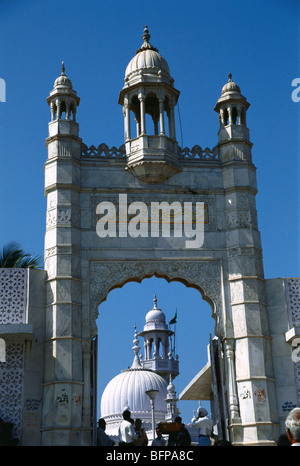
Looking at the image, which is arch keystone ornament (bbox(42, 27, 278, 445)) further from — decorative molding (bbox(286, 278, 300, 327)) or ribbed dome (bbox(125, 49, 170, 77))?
decorative molding (bbox(286, 278, 300, 327))

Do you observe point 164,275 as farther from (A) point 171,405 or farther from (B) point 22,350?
(A) point 171,405

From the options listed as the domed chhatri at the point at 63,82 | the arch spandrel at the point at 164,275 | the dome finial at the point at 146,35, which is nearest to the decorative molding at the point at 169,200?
the arch spandrel at the point at 164,275

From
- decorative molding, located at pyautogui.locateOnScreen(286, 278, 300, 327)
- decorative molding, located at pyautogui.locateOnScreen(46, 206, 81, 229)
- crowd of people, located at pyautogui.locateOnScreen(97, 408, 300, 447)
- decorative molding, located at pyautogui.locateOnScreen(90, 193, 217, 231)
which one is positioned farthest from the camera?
decorative molding, located at pyautogui.locateOnScreen(90, 193, 217, 231)

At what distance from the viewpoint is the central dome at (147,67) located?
17906 millimetres

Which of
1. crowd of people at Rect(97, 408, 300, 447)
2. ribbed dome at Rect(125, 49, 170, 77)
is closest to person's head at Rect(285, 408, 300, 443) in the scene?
crowd of people at Rect(97, 408, 300, 447)

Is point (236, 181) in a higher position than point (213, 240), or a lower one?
higher

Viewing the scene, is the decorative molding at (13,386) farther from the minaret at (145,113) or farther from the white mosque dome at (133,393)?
the white mosque dome at (133,393)

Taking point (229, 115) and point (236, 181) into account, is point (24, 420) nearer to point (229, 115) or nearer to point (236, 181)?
point (236, 181)

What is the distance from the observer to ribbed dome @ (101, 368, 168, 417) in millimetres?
41281

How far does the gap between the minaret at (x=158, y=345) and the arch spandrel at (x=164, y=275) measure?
32.9 m
